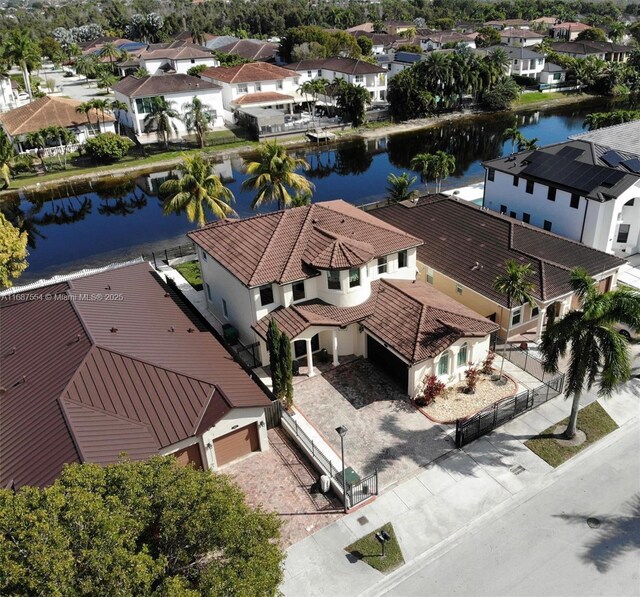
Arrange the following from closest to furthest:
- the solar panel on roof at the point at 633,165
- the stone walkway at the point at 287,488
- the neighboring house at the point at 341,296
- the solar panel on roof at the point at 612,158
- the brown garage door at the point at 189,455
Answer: the stone walkway at the point at 287,488 < the brown garage door at the point at 189,455 < the neighboring house at the point at 341,296 < the solar panel on roof at the point at 633,165 < the solar panel on roof at the point at 612,158

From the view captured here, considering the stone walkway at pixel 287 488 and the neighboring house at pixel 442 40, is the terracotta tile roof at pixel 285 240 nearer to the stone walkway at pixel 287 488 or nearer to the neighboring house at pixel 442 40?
the stone walkway at pixel 287 488

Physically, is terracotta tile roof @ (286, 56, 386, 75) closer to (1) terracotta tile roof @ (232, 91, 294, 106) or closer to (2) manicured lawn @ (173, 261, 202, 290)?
(1) terracotta tile roof @ (232, 91, 294, 106)

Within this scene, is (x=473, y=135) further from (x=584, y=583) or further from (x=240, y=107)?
(x=584, y=583)

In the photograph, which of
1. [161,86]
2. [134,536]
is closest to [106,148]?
[161,86]

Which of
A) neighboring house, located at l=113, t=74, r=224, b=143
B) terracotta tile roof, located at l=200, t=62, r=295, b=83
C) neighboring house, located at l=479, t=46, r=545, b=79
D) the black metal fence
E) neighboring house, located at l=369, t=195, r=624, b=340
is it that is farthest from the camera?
neighboring house, located at l=479, t=46, r=545, b=79

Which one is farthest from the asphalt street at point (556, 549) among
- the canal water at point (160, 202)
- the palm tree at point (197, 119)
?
the palm tree at point (197, 119)

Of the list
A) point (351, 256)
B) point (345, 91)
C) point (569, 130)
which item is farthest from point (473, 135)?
point (351, 256)

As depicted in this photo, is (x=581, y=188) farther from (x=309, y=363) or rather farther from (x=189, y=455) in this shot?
(x=189, y=455)

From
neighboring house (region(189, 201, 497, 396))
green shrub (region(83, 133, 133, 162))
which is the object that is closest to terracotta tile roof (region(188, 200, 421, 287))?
neighboring house (region(189, 201, 497, 396))
